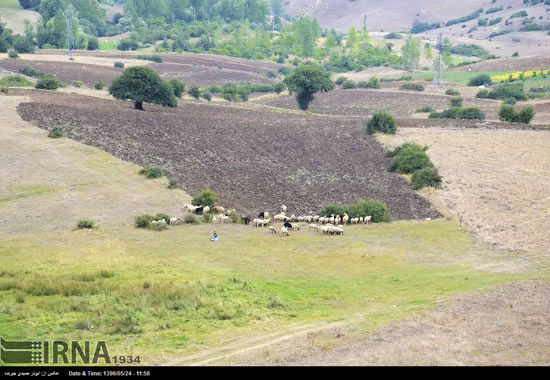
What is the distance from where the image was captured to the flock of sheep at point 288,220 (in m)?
37.9

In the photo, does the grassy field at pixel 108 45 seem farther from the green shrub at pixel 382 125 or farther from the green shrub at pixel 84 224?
the green shrub at pixel 84 224

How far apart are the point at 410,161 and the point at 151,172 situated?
18346 mm

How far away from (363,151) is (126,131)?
18086mm

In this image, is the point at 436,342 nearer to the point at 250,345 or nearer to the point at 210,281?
the point at 250,345

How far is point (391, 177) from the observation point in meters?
52.5

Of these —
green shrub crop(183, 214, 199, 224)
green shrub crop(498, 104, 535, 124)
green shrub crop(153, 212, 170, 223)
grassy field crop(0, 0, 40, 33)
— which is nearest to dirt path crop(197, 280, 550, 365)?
green shrub crop(183, 214, 199, 224)

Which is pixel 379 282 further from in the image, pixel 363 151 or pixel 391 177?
pixel 363 151

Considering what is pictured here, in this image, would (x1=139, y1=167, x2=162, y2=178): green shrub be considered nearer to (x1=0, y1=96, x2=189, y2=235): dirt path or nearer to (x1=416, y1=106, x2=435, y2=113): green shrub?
(x1=0, y1=96, x2=189, y2=235): dirt path

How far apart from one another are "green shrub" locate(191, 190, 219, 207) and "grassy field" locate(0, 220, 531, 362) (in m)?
3.48

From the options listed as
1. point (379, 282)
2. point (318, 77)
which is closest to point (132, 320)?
point (379, 282)

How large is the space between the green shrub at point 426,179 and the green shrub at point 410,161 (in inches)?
80.3

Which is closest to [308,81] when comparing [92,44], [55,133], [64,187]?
[55,133]

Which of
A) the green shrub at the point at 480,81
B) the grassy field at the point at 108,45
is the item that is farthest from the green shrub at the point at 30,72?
the green shrub at the point at 480,81

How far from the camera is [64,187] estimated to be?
143ft
